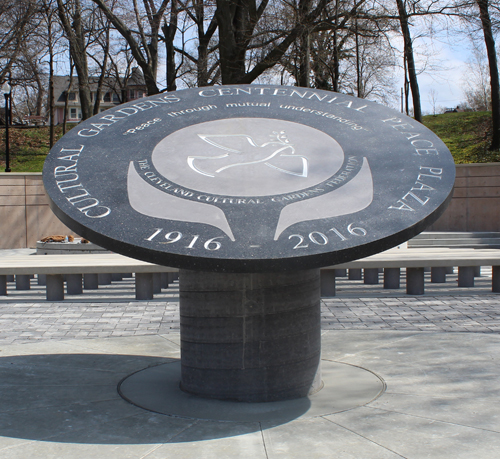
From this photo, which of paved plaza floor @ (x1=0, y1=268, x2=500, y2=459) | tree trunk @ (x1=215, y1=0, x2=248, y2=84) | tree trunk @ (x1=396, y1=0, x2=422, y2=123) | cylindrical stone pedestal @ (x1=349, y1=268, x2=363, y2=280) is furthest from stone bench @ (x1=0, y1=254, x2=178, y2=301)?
tree trunk @ (x1=396, y1=0, x2=422, y2=123)

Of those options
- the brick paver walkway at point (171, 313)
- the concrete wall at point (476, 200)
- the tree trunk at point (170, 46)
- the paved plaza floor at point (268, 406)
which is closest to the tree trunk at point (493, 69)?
the concrete wall at point (476, 200)

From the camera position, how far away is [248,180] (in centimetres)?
417

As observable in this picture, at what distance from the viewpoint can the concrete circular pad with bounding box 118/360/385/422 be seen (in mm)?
3572

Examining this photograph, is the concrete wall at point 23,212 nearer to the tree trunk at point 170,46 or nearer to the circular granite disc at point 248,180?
the tree trunk at point 170,46

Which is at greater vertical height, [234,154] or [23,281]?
[234,154]

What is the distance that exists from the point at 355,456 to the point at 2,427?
6.63 feet

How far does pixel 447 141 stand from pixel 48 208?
62.4ft

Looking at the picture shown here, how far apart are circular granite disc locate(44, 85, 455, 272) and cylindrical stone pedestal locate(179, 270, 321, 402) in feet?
1.64

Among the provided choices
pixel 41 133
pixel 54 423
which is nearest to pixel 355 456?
pixel 54 423

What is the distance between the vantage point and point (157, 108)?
5.42 metres

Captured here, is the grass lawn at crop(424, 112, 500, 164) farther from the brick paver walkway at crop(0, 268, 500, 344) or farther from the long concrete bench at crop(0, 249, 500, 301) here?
the brick paver walkway at crop(0, 268, 500, 344)

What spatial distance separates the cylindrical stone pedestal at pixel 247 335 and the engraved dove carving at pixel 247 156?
2.78 ft

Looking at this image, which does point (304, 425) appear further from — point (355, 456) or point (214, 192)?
point (214, 192)

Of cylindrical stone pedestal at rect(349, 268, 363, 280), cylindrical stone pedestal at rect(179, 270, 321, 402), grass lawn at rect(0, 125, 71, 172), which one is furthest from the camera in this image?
grass lawn at rect(0, 125, 71, 172)
